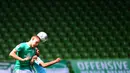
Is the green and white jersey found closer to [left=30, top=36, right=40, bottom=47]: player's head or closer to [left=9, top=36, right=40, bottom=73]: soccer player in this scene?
[left=9, top=36, right=40, bottom=73]: soccer player

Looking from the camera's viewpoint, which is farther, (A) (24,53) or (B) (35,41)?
(A) (24,53)

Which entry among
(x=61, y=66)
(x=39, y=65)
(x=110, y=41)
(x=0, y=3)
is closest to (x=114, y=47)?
(x=110, y=41)

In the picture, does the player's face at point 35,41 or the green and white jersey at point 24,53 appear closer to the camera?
the player's face at point 35,41

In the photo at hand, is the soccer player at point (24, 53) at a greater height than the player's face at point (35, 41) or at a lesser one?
lesser

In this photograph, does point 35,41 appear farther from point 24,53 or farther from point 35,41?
point 24,53

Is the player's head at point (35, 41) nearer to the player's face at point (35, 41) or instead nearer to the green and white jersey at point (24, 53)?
the player's face at point (35, 41)

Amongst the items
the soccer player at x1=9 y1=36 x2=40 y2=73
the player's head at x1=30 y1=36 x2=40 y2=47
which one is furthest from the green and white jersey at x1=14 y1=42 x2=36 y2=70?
the player's head at x1=30 y1=36 x2=40 y2=47

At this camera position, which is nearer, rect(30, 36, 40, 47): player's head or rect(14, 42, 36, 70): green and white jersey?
rect(30, 36, 40, 47): player's head

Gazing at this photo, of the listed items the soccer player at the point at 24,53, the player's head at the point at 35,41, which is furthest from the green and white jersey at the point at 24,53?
the player's head at the point at 35,41

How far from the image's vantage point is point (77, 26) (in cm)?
1263

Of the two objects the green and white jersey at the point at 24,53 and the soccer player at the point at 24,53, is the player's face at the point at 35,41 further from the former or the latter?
the green and white jersey at the point at 24,53

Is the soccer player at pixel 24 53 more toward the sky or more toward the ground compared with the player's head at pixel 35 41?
more toward the ground

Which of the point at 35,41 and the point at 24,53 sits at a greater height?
the point at 35,41

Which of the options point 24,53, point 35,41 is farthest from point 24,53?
point 35,41
